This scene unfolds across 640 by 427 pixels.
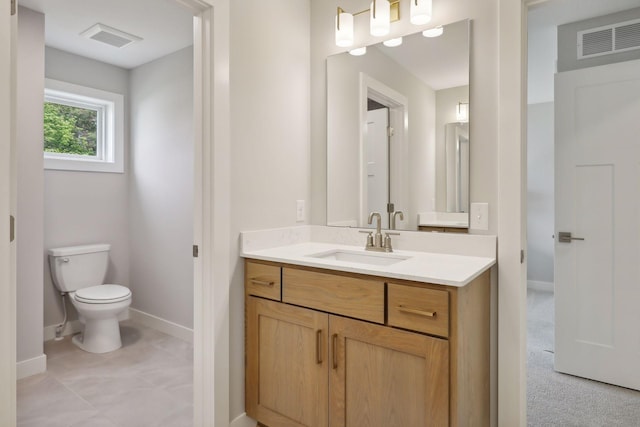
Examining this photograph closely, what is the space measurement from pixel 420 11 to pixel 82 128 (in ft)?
9.82

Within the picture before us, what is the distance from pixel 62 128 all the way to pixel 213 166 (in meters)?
2.34

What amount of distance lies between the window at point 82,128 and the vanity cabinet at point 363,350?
7.52 ft

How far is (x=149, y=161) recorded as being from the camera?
131 inches

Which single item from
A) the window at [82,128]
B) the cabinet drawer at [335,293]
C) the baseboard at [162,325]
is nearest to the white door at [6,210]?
the cabinet drawer at [335,293]

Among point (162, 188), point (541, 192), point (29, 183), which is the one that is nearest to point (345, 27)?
point (162, 188)

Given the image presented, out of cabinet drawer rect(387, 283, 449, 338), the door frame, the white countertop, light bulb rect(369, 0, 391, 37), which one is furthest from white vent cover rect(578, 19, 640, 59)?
cabinet drawer rect(387, 283, 449, 338)

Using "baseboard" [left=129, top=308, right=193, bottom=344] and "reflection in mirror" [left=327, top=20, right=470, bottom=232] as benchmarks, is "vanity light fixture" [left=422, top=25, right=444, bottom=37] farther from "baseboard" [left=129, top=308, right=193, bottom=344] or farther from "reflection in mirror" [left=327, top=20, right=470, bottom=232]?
"baseboard" [left=129, top=308, right=193, bottom=344]

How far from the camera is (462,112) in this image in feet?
5.89

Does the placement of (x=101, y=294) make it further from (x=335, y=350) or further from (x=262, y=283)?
(x=335, y=350)

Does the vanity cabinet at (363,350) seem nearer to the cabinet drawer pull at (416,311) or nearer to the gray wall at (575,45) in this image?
the cabinet drawer pull at (416,311)

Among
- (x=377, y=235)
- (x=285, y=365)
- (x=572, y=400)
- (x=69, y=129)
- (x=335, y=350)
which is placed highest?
(x=69, y=129)

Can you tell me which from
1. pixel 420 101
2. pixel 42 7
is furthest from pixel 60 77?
pixel 420 101

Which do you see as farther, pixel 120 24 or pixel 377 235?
pixel 120 24

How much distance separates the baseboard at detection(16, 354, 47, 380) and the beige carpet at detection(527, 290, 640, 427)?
2.91 m
